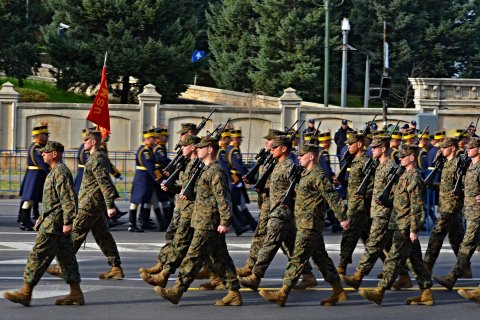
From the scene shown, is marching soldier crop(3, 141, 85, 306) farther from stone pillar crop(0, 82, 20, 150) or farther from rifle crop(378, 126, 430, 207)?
stone pillar crop(0, 82, 20, 150)

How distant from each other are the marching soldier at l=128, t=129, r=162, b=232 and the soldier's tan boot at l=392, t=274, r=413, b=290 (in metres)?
6.21

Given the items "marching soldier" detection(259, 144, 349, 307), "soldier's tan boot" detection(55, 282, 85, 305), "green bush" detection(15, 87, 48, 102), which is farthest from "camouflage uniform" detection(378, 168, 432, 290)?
"green bush" detection(15, 87, 48, 102)

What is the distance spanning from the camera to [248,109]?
36500mm

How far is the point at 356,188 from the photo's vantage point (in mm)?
14508

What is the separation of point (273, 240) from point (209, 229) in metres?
0.87

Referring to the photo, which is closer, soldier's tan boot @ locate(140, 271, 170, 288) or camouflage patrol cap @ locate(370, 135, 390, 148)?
soldier's tan boot @ locate(140, 271, 170, 288)

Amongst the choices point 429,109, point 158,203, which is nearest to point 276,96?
point 429,109

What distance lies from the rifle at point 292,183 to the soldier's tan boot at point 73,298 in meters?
2.39

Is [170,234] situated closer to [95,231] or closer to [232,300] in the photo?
[95,231]

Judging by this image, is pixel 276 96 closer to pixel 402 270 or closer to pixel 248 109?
pixel 248 109

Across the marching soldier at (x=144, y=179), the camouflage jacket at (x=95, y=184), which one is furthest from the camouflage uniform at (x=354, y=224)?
the marching soldier at (x=144, y=179)

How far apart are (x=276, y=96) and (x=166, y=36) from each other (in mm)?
5252

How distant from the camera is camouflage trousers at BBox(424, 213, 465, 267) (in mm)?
14031

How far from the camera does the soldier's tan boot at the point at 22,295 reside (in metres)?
11.8
